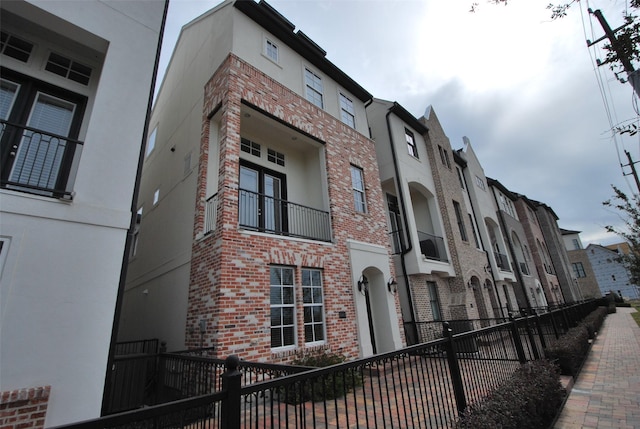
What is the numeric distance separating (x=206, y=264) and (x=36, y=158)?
348 cm

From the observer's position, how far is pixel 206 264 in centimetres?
664

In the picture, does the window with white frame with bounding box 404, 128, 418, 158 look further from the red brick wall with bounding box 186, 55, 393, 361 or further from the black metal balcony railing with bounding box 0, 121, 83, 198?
the black metal balcony railing with bounding box 0, 121, 83, 198

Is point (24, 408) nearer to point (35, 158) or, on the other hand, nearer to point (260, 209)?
point (35, 158)

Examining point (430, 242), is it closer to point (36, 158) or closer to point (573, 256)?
point (36, 158)

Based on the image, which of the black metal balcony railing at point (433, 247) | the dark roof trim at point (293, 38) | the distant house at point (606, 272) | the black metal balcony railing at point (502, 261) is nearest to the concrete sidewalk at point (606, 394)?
the black metal balcony railing at point (433, 247)

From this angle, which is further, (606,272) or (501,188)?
(606,272)

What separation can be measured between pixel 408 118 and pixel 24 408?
1539 cm

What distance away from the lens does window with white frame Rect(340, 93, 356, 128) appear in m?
11.5

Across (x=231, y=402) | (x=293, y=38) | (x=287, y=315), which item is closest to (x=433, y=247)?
(x=287, y=315)

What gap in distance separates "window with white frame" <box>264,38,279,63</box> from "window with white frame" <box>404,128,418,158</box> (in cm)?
765

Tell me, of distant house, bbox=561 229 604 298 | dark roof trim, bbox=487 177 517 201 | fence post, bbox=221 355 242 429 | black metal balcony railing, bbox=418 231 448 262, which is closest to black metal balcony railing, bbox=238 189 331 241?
black metal balcony railing, bbox=418 231 448 262

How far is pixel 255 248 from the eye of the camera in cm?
677

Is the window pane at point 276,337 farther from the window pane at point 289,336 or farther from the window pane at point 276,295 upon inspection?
the window pane at point 276,295

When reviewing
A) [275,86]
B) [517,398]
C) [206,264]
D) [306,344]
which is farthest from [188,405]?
[275,86]
